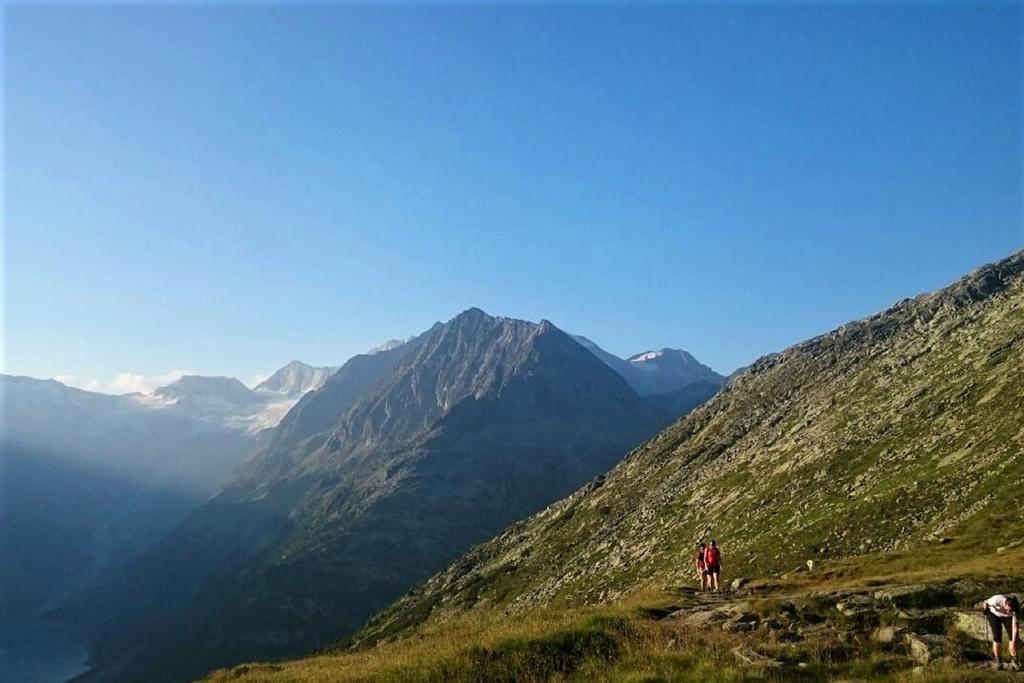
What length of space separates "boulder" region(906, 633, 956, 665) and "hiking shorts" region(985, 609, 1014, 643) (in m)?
1.09

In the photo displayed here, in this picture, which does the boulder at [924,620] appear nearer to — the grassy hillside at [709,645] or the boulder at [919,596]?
the grassy hillside at [709,645]

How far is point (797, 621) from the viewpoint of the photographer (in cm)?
2316

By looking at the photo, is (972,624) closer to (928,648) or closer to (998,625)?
(998,625)

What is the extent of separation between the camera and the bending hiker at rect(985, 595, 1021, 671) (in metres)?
18.6

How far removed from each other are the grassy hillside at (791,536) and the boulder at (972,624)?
1.14 ft

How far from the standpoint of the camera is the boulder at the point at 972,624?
2042 centimetres

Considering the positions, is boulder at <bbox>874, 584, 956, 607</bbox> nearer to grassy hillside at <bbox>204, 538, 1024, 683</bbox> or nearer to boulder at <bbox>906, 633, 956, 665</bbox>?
grassy hillside at <bbox>204, 538, 1024, 683</bbox>

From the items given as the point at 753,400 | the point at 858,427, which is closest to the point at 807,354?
the point at 753,400

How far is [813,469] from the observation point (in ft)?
227

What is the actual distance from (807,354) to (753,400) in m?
16.8

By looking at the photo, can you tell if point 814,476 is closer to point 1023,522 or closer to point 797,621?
point 1023,522

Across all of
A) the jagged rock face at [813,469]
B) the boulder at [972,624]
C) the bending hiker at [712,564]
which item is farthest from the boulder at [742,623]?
the jagged rock face at [813,469]

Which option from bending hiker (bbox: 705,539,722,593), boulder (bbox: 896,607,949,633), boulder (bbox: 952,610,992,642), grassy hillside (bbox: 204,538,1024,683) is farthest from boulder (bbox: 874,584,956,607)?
bending hiker (bbox: 705,539,722,593)

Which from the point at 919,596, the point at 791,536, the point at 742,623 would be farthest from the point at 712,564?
the point at 791,536
